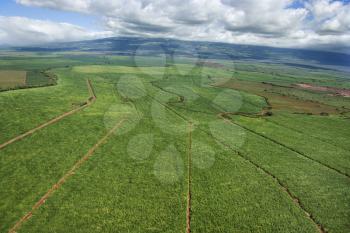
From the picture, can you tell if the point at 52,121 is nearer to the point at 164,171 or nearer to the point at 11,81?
the point at 164,171

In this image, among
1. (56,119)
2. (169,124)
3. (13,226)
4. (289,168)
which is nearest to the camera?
(13,226)

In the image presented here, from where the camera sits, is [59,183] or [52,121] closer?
[59,183]

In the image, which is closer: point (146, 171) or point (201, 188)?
point (201, 188)

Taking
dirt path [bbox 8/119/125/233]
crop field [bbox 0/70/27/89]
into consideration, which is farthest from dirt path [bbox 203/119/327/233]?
crop field [bbox 0/70/27/89]

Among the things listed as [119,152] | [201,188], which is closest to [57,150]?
[119,152]

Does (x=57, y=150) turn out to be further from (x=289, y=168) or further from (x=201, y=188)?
(x=289, y=168)

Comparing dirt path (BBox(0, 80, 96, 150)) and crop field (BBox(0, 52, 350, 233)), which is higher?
dirt path (BBox(0, 80, 96, 150))

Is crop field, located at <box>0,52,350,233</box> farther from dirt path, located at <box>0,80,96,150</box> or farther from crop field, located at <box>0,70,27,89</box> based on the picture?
crop field, located at <box>0,70,27,89</box>

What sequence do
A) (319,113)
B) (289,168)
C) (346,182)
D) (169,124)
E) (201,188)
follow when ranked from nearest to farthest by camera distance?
1. (201,188)
2. (346,182)
3. (289,168)
4. (169,124)
5. (319,113)

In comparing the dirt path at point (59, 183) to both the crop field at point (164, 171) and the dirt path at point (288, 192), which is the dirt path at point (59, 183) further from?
the dirt path at point (288, 192)

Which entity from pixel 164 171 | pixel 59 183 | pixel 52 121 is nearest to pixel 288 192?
pixel 164 171
